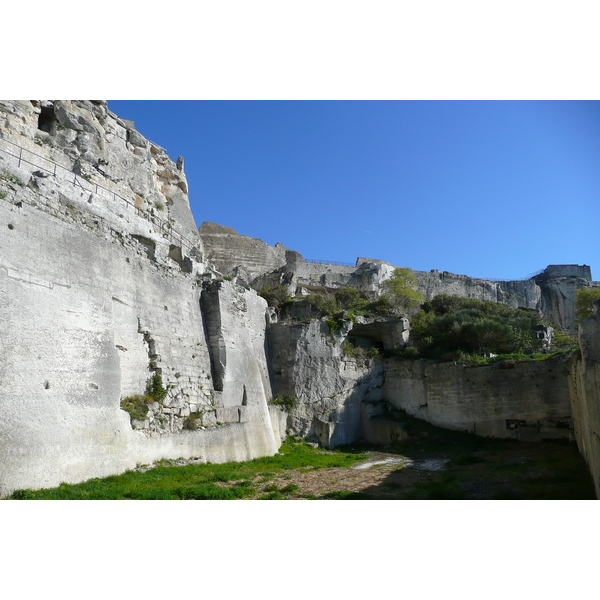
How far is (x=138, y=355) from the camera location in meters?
10.7

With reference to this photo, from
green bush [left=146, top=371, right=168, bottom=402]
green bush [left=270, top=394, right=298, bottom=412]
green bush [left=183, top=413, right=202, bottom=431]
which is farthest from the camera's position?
green bush [left=270, top=394, right=298, bottom=412]

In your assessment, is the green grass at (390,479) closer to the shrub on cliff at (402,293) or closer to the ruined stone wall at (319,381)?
the ruined stone wall at (319,381)

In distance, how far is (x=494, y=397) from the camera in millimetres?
16141

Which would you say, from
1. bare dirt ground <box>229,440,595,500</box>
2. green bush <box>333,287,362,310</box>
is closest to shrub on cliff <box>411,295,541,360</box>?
bare dirt ground <box>229,440,595,500</box>

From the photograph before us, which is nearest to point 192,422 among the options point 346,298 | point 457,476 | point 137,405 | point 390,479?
point 137,405

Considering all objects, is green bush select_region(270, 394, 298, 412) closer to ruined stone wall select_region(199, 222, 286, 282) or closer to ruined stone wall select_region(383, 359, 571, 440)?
ruined stone wall select_region(383, 359, 571, 440)

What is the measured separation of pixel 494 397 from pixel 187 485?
1151 cm

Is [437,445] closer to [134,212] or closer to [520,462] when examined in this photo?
[520,462]

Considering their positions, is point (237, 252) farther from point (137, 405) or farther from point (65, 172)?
point (137, 405)

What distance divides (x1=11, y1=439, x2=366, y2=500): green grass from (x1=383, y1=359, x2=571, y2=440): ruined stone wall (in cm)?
600

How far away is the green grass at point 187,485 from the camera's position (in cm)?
712

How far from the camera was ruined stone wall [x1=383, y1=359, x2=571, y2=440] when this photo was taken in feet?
49.6

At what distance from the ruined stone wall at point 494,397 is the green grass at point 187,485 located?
6004 mm

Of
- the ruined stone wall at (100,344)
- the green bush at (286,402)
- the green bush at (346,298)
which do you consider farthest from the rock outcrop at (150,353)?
the green bush at (346,298)
